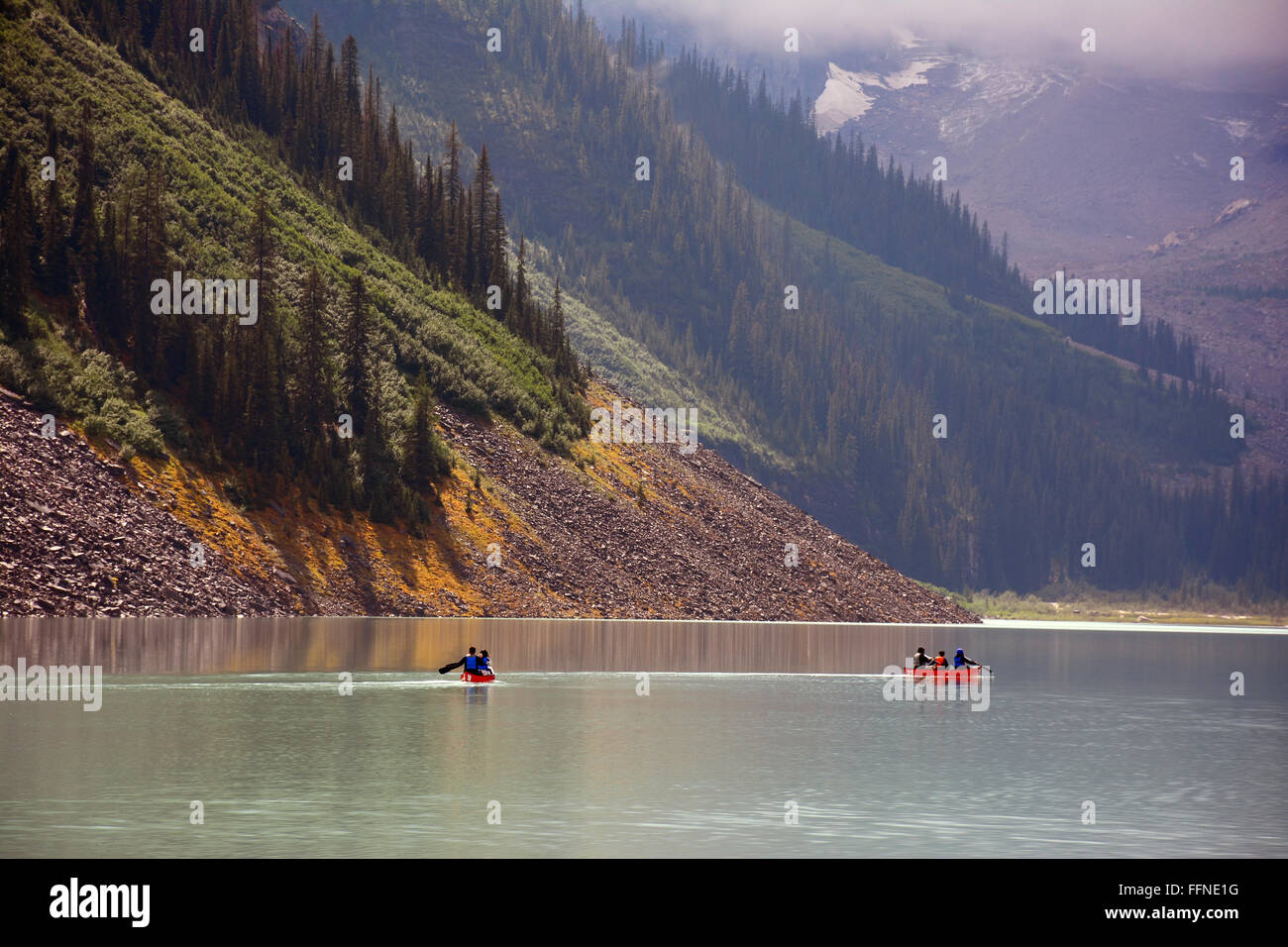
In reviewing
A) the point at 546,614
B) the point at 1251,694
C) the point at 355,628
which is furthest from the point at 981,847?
the point at 546,614

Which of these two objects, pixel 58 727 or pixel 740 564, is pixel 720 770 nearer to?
pixel 58 727

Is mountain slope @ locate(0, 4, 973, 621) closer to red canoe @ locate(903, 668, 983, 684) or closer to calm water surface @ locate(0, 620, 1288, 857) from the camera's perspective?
calm water surface @ locate(0, 620, 1288, 857)

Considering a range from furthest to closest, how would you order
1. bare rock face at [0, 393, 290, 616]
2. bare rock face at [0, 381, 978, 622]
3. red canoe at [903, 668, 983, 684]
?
1. bare rock face at [0, 381, 978, 622]
2. bare rock face at [0, 393, 290, 616]
3. red canoe at [903, 668, 983, 684]

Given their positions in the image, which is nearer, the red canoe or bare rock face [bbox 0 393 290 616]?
the red canoe

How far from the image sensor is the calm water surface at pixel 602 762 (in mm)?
22438

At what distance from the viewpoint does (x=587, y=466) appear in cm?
11844

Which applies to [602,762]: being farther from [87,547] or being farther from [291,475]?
[291,475]

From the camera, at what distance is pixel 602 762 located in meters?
30.8

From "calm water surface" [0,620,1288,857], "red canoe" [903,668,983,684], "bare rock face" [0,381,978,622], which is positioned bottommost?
"red canoe" [903,668,983,684]

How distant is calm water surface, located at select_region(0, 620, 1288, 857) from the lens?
22.4 m

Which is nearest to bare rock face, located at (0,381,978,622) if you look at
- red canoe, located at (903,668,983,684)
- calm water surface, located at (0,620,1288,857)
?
calm water surface, located at (0,620,1288,857)

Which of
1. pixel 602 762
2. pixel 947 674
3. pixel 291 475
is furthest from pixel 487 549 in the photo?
pixel 602 762

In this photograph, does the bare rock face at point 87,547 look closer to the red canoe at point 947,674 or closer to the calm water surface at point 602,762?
the calm water surface at point 602,762

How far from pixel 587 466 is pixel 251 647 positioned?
200ft
